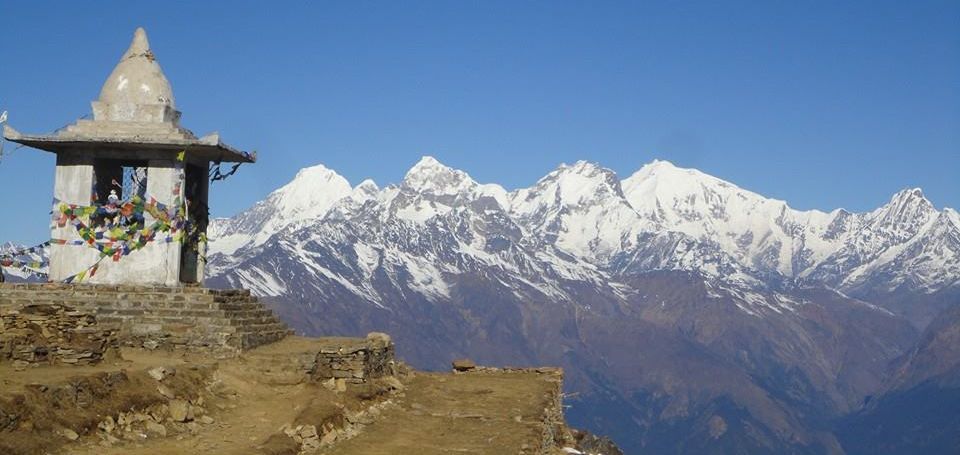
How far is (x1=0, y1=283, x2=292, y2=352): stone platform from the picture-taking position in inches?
1119

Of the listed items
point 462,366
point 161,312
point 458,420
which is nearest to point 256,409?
point 458,420

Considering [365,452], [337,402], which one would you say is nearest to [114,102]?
[337,402]

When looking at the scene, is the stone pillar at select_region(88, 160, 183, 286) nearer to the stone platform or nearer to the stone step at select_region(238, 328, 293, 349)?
the stone platform

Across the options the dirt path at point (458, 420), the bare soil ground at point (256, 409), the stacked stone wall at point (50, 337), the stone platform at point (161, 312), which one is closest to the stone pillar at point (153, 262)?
the stone platform at point (161, 312)

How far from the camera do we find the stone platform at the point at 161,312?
28.4m

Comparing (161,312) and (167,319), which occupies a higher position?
(161,312)

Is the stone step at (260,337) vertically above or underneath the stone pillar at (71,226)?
underneath

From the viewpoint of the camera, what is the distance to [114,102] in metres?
33.2

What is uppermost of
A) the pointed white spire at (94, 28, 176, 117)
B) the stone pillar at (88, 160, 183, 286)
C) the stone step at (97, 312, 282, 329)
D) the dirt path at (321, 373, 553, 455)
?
the pointed white spire at (94, 28, 176, 117)

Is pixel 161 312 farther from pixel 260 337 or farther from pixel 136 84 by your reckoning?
pixel 136 84

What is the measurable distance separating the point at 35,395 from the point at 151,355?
8616 millimetres

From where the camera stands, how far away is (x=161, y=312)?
96.1ft

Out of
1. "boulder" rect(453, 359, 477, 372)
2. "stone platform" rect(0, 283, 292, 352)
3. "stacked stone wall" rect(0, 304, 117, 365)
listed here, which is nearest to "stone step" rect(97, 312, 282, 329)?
"stone platform" rect(0, 283, 292, 352)

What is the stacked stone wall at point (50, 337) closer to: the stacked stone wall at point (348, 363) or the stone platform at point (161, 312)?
the stone platform at point (161, 312)
